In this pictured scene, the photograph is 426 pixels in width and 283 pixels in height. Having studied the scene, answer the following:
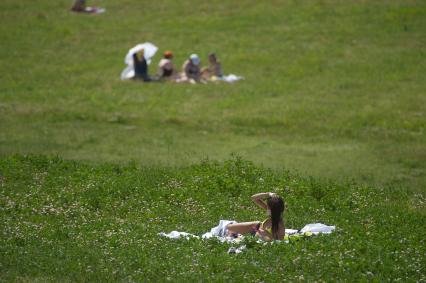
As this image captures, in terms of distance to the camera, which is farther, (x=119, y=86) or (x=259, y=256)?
(x=119, y=86)

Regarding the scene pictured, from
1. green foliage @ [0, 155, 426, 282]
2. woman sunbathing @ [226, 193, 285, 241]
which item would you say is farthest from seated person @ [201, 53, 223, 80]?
woman sunbathing @ [226, 193, 285, 241]

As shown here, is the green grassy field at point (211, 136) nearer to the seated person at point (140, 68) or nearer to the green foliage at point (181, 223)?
the green foliage at point (181, 223)

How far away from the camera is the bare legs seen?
609 inches

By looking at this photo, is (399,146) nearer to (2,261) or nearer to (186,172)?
(186,172)

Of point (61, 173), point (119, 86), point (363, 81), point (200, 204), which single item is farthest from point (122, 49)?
point (200, 204)

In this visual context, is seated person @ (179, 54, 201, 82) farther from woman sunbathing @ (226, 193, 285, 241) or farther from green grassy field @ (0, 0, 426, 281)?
woman sunbathing @ (226, 193, 285, 241)

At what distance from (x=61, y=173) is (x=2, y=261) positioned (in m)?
6.88

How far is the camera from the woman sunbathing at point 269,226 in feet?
48.7

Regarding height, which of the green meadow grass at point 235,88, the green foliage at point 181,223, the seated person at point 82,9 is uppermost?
the green foliage at point 181,223

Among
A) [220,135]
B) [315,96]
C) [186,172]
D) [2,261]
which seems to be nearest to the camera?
[2,261]

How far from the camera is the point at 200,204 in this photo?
58.4 ft

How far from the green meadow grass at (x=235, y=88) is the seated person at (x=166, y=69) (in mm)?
839

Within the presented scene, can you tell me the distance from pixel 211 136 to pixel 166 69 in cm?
726

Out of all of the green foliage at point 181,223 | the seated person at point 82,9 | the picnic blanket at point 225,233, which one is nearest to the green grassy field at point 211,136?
the green foliage at point 181,223
